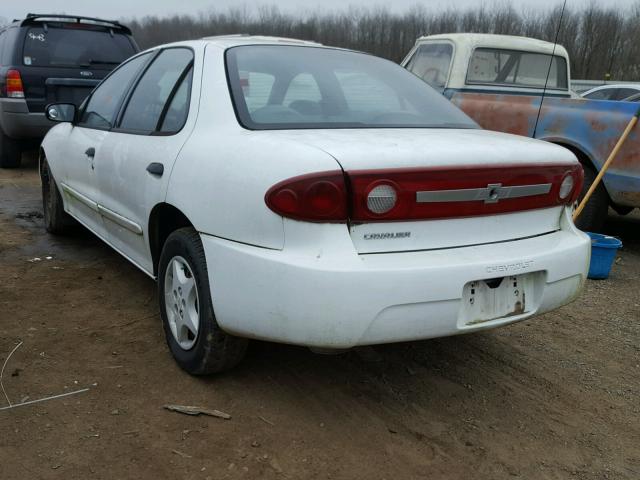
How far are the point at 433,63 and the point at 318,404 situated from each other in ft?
17.8

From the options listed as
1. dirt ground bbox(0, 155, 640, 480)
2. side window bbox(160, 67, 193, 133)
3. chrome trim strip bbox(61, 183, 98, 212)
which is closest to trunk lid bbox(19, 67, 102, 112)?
chrome trim strip bbox(61, 183, 98, 212)

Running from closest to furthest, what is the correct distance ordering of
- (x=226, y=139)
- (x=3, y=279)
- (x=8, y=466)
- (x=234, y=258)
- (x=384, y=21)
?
(x=8, y=466) < (x=234, y=258) < (x=226, y=139) < (x=3, y=279) < (x=384, y=21)

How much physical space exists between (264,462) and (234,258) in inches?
29.8

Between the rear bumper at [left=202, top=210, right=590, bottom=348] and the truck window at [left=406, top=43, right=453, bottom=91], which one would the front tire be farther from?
the truck window at [left=406, top=43, right=453, bottom=91]

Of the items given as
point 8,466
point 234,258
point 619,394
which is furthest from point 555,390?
point 8,466

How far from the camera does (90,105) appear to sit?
169 inches

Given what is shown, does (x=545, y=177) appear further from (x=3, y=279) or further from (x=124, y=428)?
(x=3, y=279)

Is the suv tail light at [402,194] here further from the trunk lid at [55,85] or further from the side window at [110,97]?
the trunk lid at [55,85]

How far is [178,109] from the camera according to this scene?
301 cm

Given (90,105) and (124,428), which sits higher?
(90,105)

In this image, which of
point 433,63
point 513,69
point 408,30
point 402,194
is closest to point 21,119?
point 433,63

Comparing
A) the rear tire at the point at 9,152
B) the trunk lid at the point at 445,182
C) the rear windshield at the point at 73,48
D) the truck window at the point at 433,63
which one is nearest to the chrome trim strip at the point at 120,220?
the trunk lid at the point at 445,182

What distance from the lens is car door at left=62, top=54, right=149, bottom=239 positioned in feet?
12.4

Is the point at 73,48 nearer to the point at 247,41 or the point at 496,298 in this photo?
the point at 247,41
